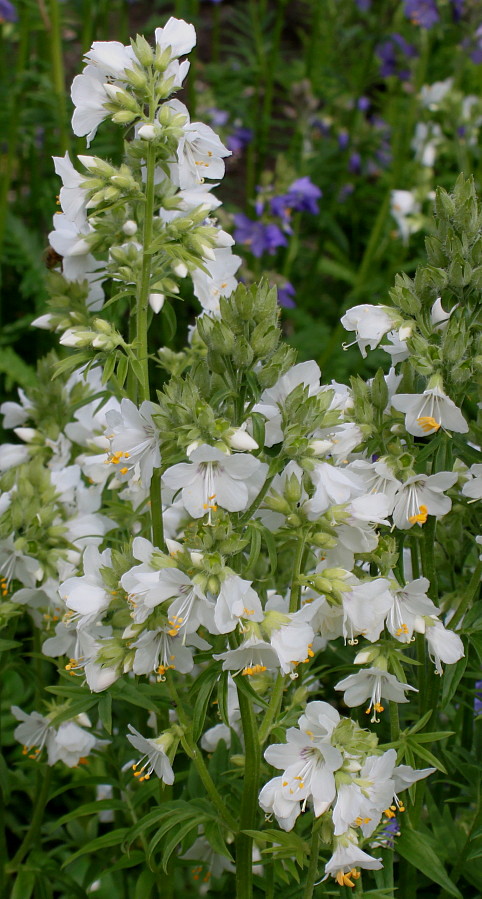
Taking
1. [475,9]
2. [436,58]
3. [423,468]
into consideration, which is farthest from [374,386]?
[436,58]

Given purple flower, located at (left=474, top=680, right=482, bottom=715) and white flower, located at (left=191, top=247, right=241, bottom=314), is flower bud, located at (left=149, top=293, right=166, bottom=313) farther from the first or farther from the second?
purple flower, located at (left=474, top=680, right=482, bottom=715)

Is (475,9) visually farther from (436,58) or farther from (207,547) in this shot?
(207,547)

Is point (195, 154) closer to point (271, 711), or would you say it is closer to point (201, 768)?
point (271, 711)

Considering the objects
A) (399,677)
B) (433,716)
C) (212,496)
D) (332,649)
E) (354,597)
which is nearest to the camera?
(212,496)

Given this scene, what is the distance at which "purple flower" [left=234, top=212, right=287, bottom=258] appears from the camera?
4.56 meters

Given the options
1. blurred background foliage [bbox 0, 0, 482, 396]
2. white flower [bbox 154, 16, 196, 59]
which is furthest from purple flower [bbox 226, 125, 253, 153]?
white flower [bbox 154, 16, 196, 59]

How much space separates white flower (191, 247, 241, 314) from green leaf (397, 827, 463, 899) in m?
1.27

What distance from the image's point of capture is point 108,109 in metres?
2.04

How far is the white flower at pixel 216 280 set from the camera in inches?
94.9

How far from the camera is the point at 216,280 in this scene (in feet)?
8.11

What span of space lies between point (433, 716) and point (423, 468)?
57 cm

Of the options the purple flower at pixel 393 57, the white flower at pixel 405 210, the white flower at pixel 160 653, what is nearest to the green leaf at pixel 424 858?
the white flower at pixel 160 653

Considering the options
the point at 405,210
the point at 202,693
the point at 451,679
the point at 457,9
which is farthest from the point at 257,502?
the point at 457,9

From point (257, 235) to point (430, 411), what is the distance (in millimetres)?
2843
